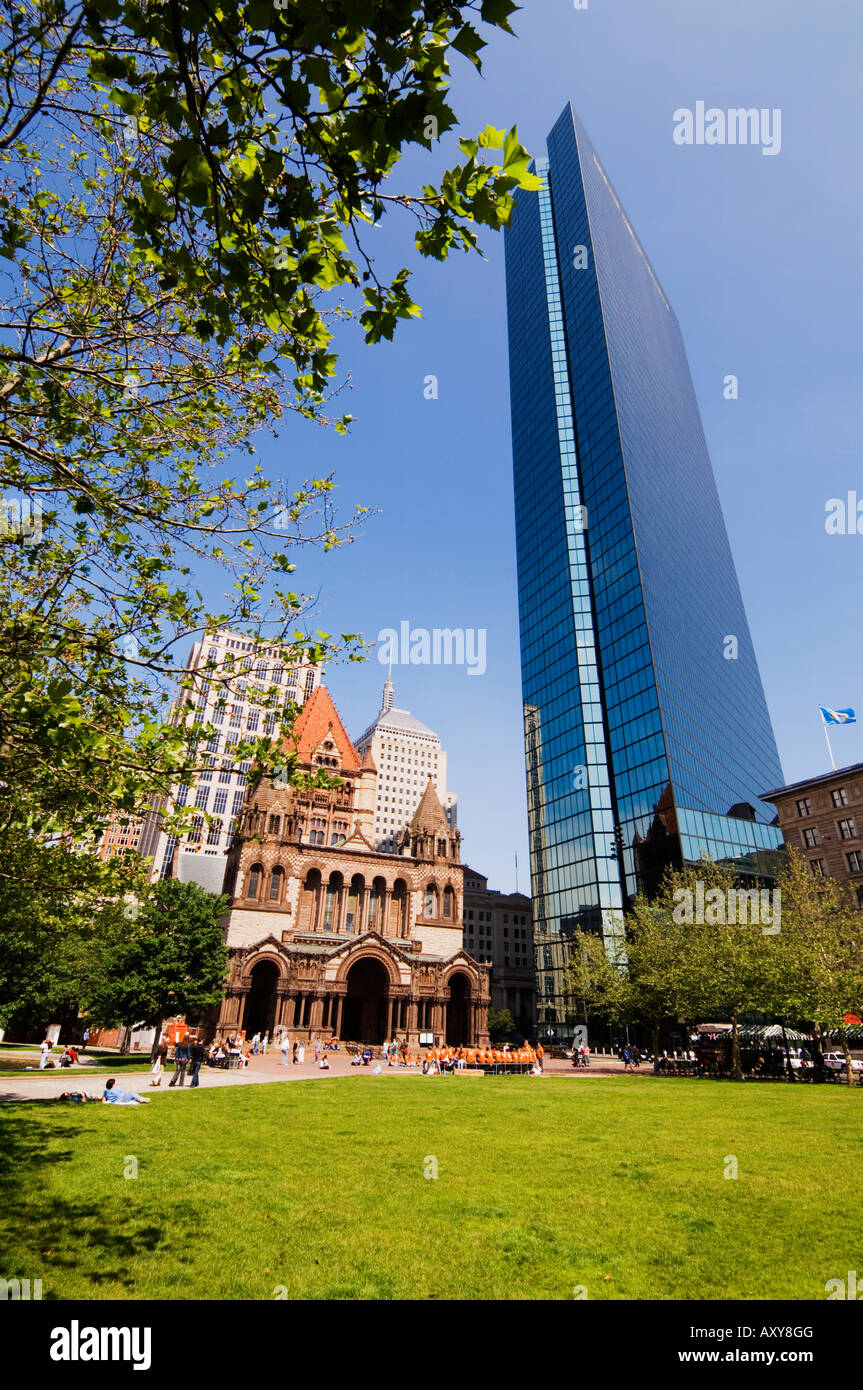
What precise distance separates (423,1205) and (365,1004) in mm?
46406

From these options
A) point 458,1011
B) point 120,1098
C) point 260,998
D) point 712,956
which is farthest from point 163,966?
point 712,956

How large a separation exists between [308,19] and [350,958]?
49.7 meters

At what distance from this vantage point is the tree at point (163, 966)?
1400 inches

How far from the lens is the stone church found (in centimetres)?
4584

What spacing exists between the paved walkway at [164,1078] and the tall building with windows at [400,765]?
115 m

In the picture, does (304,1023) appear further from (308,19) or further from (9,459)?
(308,19)

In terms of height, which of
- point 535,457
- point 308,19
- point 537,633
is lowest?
point 308,19

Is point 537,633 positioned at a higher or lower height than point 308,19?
higher

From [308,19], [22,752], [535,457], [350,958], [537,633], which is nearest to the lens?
[308,19]

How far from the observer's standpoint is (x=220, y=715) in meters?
61.0

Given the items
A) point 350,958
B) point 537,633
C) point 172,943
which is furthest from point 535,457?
point 172,943

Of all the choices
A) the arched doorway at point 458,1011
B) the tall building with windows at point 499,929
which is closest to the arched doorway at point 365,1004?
the arched doorway at point 458,1011

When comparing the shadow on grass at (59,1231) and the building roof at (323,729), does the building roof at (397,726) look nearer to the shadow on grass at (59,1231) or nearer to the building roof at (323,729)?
the building roof at (323,729)
